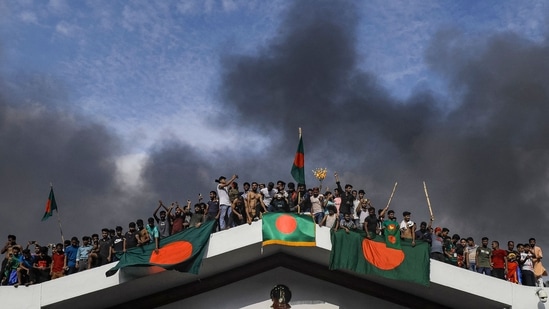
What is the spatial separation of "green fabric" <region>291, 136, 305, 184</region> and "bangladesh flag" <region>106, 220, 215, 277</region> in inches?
123

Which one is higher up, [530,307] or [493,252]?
[493,252]

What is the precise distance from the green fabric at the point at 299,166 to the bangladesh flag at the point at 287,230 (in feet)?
7.10

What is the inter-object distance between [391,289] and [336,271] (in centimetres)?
149

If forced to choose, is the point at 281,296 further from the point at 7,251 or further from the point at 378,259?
the point at 7,251

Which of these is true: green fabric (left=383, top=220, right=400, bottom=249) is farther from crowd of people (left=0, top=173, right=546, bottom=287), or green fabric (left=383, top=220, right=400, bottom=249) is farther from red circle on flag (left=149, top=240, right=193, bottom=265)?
red circle on flag (left=149, top=240, right=193, bottom=265)

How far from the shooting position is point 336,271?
18.8 metres

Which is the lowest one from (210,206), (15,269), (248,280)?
(15,269)

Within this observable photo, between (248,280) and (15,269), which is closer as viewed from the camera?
(15,269)

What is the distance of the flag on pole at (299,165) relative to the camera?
65.2ft

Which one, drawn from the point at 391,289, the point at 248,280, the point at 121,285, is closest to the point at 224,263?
the point at 248,280

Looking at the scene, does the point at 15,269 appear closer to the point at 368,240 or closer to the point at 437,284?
the point at 368,240

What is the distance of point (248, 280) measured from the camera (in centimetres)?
1911

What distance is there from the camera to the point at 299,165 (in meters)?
19.9

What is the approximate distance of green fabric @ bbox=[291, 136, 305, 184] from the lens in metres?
19.9
